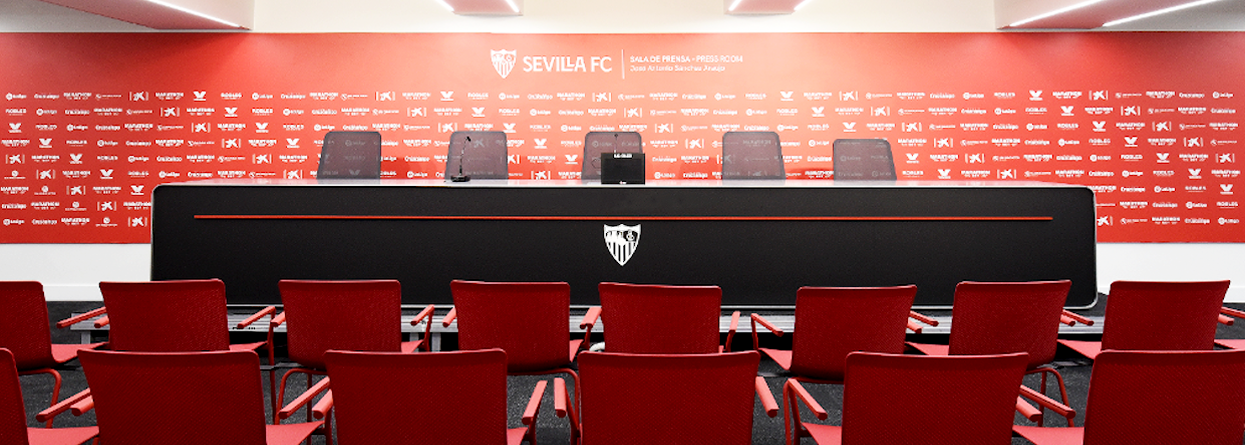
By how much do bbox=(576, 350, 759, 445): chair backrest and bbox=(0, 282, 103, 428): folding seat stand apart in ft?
6.77

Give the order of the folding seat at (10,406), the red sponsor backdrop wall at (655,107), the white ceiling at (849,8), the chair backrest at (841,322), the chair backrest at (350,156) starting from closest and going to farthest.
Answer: the folding seat at (10,406)
the chair backrest at (841,322)
the chair backrest at (350,156)
the white ceiling at (849,8)
the red sponsor backdrop wall at (655,107)

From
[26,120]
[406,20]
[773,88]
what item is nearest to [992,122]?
[773,88]

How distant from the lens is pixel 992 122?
6.00 metres

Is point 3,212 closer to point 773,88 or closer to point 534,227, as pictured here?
point 534,227

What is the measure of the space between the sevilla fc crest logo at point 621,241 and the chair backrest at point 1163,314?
2.27 m

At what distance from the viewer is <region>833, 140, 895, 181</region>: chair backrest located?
529 cm

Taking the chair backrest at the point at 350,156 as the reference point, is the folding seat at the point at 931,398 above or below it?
below

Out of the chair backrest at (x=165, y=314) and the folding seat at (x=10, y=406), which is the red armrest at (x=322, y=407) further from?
the chair backrest at (x=165, y=314)

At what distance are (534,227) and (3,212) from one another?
5.30 metres

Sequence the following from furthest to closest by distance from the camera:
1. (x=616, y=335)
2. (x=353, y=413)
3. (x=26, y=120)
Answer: (x=26, y=120), (x=616, y=335), (x=353, y=413)

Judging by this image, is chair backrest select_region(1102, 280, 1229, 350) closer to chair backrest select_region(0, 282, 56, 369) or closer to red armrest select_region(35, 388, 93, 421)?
red armrest select_region(35, 388, 93, 421)

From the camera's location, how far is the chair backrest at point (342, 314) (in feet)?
8.14

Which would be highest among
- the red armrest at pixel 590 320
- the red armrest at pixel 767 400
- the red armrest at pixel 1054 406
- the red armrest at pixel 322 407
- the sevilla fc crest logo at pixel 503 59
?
the sevilla fc crest logo at pixel 503 59

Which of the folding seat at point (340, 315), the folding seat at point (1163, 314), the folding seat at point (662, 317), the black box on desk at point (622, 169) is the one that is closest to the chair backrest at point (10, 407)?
the folding seat at point (340, 315)
